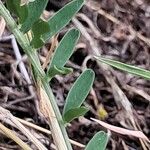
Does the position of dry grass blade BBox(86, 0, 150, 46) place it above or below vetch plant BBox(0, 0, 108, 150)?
below

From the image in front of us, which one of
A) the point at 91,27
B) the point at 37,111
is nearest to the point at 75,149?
the point at 37,111

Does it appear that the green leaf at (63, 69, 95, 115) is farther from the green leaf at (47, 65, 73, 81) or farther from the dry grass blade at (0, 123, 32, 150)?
the dry grass blade at (0, 123, 32, 150)

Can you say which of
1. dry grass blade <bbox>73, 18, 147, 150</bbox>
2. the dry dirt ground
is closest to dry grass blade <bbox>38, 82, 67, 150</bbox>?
the dry dirt ground

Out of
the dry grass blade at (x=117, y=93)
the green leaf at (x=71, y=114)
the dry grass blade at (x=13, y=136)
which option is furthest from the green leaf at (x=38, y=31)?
the dry grass blade at (x=117, y=93)

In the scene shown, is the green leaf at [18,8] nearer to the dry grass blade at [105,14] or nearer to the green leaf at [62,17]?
the green leaf at [62,17]

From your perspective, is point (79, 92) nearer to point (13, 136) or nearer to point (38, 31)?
point (38, 31)

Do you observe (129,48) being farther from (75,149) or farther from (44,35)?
(44,35)

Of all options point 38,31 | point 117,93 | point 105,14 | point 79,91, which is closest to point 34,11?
point 38,31
